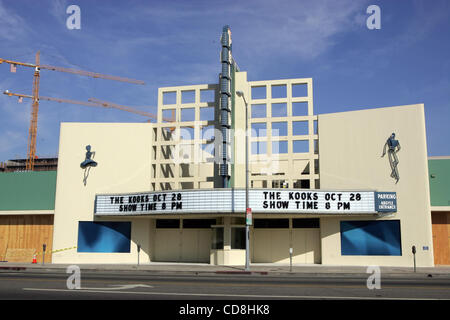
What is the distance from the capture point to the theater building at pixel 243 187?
2975cm

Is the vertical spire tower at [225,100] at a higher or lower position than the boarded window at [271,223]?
higher

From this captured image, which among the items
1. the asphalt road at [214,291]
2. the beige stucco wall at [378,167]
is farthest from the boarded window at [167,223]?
the asphalt road at [214,291]

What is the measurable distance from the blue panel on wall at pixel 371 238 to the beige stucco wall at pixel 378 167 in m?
0.32

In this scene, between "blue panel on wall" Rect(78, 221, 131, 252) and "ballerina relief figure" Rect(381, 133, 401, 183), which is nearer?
"ballerina relief figure" Rect(381, 133, 401, 183)

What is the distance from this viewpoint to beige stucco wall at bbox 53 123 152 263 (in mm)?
34312

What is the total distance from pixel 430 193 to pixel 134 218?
20827 millimetres

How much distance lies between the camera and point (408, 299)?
1318 cm

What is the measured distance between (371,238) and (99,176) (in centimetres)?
2000

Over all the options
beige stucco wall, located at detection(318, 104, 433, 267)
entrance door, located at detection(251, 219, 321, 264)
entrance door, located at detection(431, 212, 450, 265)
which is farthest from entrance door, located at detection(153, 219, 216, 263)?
entrance door, located at detection(431, 212, 450, 265)

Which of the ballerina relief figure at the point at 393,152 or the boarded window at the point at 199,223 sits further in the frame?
the boarded window at the point at 199,223

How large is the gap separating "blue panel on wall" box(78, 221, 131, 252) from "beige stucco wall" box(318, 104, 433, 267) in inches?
568

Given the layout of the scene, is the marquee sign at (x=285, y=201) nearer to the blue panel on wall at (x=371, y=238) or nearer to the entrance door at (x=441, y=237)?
the blue panel on wall at (x=371, y=238)

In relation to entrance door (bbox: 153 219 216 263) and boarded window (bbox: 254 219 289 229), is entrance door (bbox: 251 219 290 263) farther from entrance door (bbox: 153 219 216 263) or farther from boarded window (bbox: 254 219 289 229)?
entrance door (bbox: 153 219 216 263)

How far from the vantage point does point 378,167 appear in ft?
101
